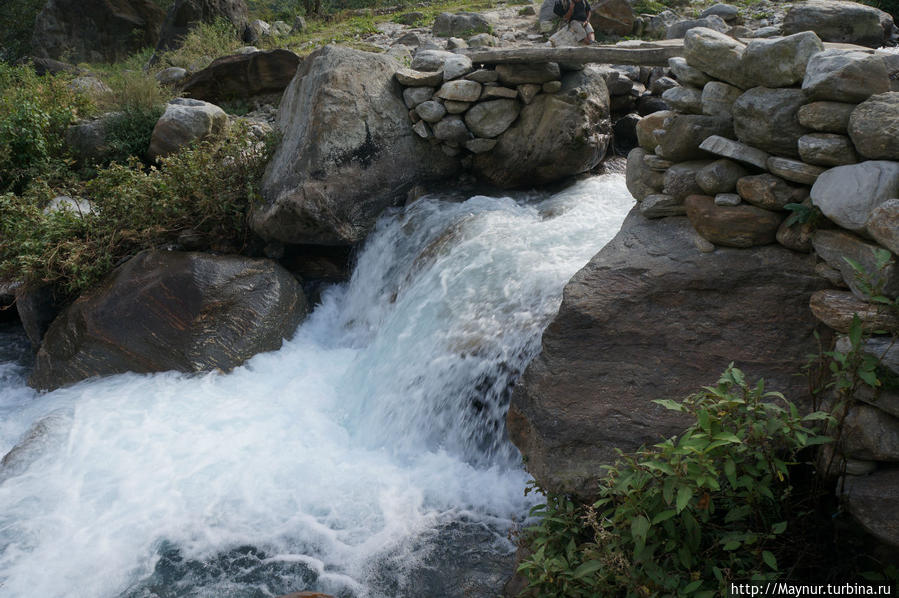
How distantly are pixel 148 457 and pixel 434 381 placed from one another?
2.16m

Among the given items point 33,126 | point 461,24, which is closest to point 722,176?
point 33,126

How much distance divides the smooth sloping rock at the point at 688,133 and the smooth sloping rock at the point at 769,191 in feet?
1.30

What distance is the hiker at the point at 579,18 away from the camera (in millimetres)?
10320

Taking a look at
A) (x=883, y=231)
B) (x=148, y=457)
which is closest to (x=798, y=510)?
(x=883, y=231)

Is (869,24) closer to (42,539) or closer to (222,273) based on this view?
(222,273)

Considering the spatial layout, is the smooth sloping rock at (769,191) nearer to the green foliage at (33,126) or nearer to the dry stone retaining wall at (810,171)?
the dry stone retaining wall at (810,171)

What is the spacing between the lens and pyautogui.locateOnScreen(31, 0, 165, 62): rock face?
17.2 meters

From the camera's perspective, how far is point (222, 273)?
6.16 metres

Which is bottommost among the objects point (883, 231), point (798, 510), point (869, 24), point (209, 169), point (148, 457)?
point (148, 457)

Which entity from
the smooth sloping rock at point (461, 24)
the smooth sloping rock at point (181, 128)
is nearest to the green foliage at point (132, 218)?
the smooth sloping rock at point (181, 128)

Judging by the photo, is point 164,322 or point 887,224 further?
point 164,322

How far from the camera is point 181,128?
841cm

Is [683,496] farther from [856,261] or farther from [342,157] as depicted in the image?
[342,157]

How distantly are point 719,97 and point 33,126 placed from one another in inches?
337
